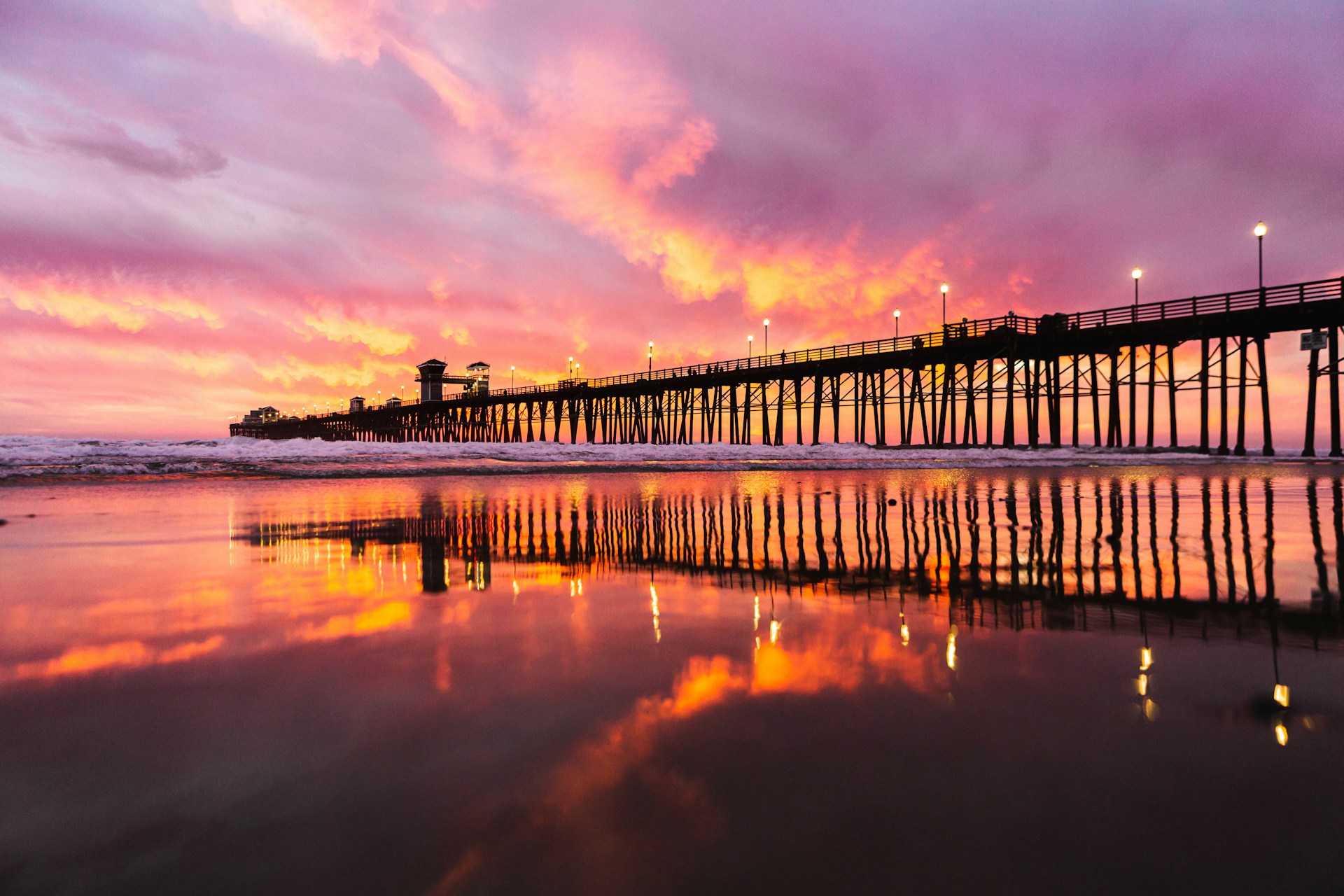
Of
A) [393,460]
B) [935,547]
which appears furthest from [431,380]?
[935,547]

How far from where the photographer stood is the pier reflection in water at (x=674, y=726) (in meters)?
1.19

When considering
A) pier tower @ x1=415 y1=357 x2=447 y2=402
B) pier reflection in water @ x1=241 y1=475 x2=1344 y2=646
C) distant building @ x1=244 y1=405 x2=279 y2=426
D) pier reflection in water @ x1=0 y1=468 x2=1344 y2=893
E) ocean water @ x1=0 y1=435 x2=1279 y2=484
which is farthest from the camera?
distant building @ x1=244 y1=405 x2=279 y2=426

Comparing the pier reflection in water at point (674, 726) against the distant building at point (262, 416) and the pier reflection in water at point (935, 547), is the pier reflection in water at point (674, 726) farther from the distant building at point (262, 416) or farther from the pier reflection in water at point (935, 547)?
the distant building at point (262, 416)

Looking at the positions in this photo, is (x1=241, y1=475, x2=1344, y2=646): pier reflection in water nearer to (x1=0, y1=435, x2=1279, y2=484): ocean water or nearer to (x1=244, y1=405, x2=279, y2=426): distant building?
(x1=0, y1=435, x2=1279, y2=484): ocean water

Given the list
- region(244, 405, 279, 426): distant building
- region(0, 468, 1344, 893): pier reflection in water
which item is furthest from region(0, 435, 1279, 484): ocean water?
region(244, 405, 279, 426): distant building

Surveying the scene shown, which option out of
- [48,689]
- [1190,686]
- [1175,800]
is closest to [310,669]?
[48,689]

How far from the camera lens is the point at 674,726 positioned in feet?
5.73

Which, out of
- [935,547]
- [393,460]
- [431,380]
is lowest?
[935,547]

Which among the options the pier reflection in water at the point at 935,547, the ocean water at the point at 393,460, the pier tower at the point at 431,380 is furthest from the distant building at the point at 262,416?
the pier reflection in water at the point at 935,547

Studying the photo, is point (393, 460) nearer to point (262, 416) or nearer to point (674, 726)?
point (674, 726)

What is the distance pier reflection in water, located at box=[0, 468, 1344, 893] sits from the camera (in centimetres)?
119

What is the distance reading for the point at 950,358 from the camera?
38125 mm

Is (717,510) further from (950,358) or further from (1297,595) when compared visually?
(950,358)

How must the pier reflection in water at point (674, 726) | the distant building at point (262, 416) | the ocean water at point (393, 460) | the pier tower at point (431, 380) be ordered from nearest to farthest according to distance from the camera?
the pier reflection in water at point (674, 726), the ocean water at point (393, 460), the pier tower at point (431, 380), the distant building at point (262, 416)
